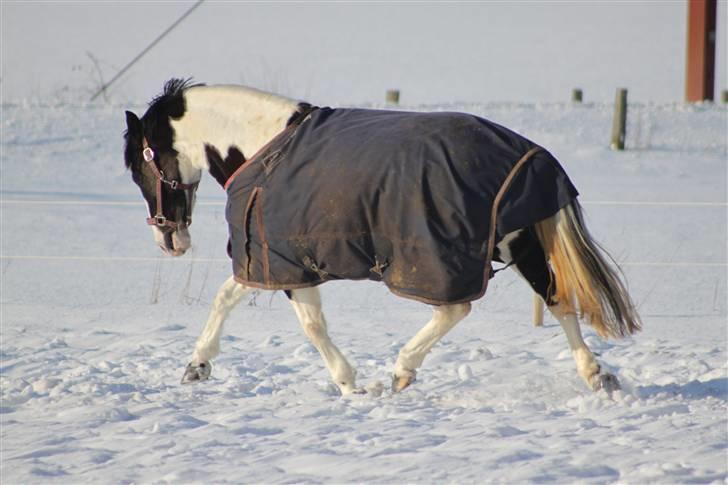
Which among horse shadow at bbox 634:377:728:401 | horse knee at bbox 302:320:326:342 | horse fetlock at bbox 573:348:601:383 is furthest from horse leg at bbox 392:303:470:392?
horse shadow at bbox 634:377:728:401

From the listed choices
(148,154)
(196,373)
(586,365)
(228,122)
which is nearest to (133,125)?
(148,154)

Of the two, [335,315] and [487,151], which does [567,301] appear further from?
[335,315]

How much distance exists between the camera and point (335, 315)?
6734 mm

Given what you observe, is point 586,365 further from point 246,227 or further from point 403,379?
point 246,227

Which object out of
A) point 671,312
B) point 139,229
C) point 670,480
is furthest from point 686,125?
point 670,480

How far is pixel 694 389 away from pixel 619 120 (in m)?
11.2

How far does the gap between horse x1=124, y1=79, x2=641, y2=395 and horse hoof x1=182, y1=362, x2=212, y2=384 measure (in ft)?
1.57

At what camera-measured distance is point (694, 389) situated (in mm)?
4602

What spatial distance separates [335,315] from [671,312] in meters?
2.13

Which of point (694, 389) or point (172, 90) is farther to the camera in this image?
point (172, 90)

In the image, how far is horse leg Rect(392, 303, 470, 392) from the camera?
169 inches

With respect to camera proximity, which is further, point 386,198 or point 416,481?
point 386,198

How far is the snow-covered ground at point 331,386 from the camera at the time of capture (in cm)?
349

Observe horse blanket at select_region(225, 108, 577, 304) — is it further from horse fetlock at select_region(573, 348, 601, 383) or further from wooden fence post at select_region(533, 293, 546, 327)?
wooden fence post at select_region(533, 293, 546, 327)
